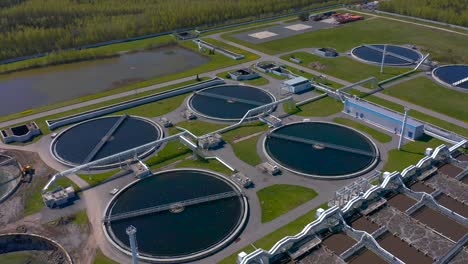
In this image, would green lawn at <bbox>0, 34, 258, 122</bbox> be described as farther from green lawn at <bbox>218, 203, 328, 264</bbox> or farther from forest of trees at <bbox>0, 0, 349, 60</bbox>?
green lawn at <bbox>218, 203, 328, 264</bbox>

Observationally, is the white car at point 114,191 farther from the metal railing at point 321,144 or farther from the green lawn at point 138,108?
the metal railing at point 321,144

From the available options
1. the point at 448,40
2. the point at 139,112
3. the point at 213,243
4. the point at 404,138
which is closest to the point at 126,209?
the point at 213,243

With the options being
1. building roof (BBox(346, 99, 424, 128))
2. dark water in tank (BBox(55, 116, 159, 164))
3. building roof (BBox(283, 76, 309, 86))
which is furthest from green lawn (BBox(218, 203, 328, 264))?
building roof (BBox(283, 76, 309, 86))

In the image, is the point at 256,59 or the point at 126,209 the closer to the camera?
the point at 126,209

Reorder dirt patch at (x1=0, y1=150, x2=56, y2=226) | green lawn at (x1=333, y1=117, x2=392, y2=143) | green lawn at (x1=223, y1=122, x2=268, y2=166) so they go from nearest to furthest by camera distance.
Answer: dirt patch at (x1=0, y1=150, x2=56, y2=226)
green lawn at (x1=223, y1=122, x2=268, y2=166)
green lawn at (x1=333, y1=117, x2=392, y2=143)

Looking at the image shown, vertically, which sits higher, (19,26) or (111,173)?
(19,26)

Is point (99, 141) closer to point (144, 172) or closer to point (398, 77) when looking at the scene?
point (144, 172)
